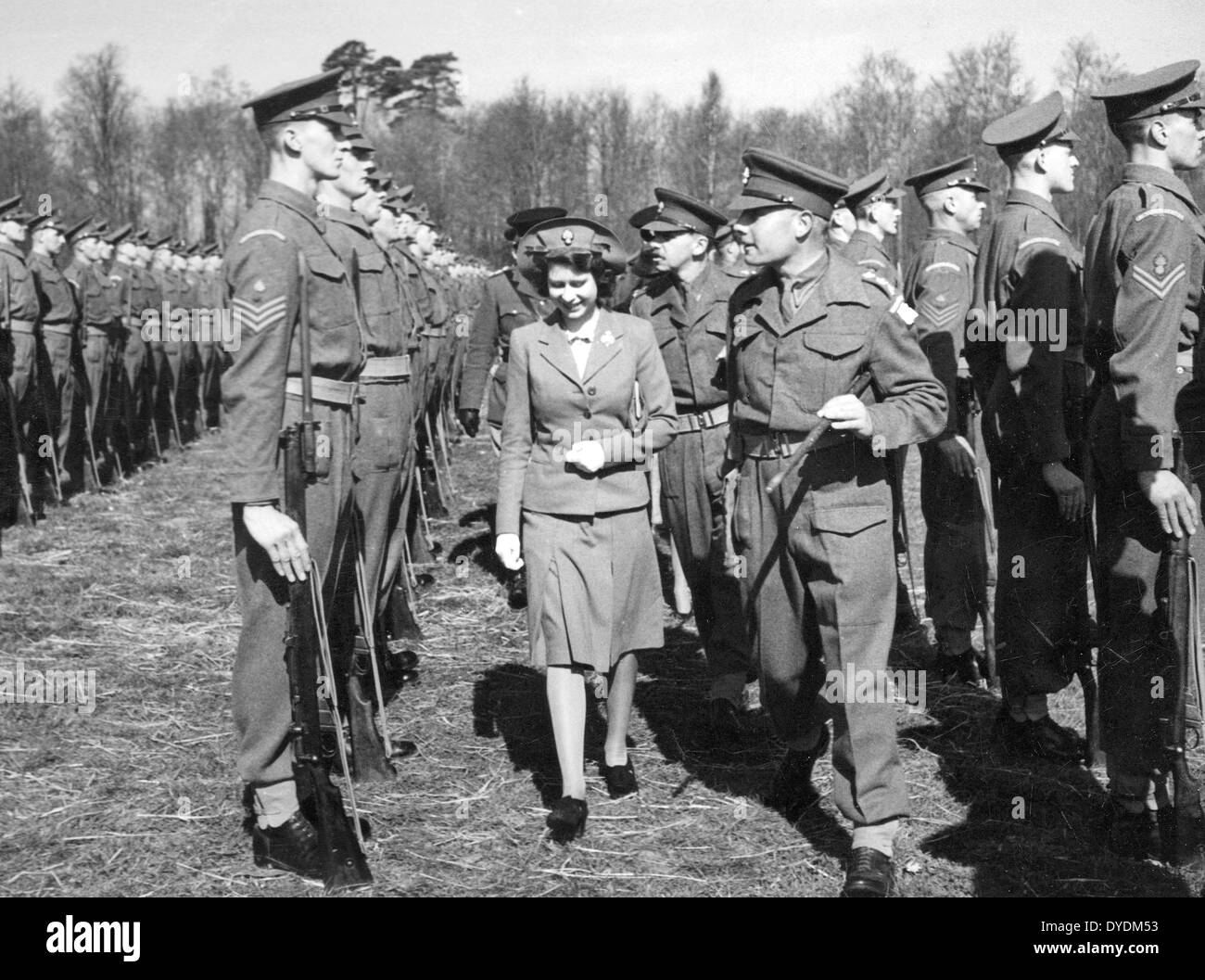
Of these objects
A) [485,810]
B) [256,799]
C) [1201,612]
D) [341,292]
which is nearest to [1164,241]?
[1201,612]

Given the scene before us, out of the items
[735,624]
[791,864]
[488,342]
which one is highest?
[488,342]

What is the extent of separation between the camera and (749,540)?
4.76 meters

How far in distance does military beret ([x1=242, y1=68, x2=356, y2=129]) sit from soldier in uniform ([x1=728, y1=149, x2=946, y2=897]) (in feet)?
4.74

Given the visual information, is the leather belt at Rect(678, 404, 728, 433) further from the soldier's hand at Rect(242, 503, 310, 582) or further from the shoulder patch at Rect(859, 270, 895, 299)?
the soldier's hand at Rect(242, 503, 310, 582)

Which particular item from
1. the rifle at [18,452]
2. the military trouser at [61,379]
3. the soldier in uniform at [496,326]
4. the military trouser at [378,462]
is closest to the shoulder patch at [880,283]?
the military trouser at [378,462]

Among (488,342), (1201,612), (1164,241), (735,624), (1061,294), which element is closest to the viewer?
(1164,241)

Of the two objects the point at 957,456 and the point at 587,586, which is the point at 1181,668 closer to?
the point at 587,586

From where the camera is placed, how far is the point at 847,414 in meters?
4.19

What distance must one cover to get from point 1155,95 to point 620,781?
3214 mm

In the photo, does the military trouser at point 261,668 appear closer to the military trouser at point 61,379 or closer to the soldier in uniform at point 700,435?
the soldier in uniform at point 700,435

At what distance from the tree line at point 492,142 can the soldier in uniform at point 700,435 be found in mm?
4830

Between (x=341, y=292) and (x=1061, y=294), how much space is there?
291 cm

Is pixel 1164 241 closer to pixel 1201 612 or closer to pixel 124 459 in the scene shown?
pixel 1201 612
